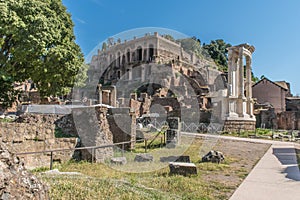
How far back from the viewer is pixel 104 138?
911 centimetres

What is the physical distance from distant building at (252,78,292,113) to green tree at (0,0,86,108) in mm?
35710

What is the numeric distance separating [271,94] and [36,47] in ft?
130

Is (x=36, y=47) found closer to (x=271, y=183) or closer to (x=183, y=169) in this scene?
(x=183, y=169)

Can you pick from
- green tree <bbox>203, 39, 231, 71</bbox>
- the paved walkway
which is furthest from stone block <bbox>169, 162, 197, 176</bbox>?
green tree <bbox>203, 39, 231, 71</bbox>

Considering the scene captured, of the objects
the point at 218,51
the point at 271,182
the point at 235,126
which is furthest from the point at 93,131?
the point at 218,51

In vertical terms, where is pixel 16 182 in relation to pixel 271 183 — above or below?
above

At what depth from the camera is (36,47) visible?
1275cm

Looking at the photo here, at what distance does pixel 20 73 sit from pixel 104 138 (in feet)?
28.1

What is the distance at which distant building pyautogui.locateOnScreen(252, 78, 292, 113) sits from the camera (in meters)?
41.3

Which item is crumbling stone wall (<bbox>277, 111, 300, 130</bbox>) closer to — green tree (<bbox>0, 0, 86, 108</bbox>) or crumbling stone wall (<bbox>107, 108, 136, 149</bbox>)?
crumbling stone wall (<bbox>107, 108, 136, 149</bbox>)

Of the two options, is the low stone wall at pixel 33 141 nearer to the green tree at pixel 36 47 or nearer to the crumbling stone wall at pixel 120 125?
the crumbling stone wall at pixel 120 125

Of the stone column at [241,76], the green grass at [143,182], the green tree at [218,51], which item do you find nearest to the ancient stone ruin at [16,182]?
the green grass at [143,182]

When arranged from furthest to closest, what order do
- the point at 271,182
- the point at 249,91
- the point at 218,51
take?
the point at 218,51 < the point at 249,91 < the point at 271,182

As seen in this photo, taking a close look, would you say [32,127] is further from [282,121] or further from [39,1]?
[282,121]
